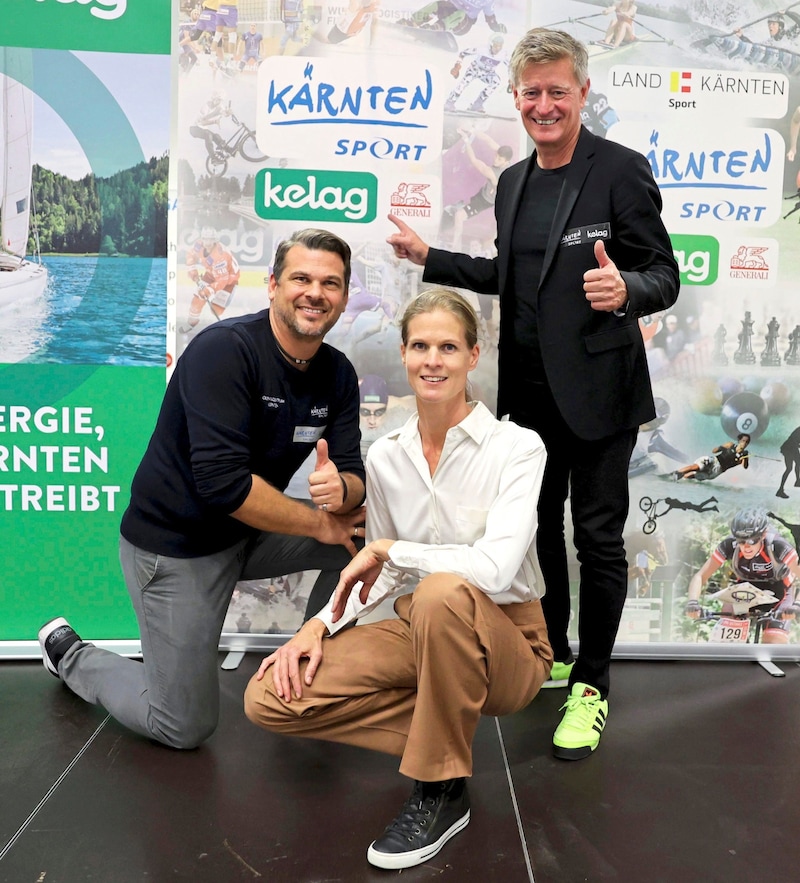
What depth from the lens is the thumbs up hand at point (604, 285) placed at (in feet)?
6.82

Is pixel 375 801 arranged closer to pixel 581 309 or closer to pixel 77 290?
pixel 581 309

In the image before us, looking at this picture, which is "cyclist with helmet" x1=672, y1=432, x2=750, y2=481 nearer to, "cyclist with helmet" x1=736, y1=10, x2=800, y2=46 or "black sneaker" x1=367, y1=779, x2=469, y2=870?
"cyclist with helmet" x1=736, y1=10, x2=800, y2=46

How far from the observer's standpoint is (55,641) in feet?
8.54

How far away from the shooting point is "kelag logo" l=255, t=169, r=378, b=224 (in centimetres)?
277

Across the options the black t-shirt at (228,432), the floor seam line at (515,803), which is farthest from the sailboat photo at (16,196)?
the floor seam line at (515,803)

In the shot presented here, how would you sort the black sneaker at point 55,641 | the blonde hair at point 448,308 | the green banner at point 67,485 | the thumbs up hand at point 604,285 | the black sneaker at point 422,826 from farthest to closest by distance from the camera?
the green banner at point 67,485, the black sneaker at point 55,641, the thumbs up hand at point 604,285, the blonde hair at point 448,308, the black sneaker at point 422,826

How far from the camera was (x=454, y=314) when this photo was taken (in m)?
1.94

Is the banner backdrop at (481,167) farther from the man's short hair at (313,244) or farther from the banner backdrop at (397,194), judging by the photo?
the man's short hair at (313,244)

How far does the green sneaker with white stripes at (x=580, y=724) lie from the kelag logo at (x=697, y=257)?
4.49 feet

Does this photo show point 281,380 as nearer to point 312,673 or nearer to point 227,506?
point 227,506

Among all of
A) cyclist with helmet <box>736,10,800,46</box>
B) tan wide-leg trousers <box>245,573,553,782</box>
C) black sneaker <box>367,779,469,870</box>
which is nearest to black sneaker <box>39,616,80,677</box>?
tan wide-leg trousers <box>245,573,553,782</box>

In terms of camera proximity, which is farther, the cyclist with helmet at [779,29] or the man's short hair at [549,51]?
the cyclist with helmet at [779,29]

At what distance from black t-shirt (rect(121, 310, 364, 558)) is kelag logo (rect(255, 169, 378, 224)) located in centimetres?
66

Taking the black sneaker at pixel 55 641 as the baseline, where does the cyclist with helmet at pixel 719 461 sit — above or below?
above
